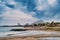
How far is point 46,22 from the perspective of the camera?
198 centimetres

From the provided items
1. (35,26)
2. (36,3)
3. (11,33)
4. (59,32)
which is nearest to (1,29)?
(11,33)

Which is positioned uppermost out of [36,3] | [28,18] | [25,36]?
[36,3]

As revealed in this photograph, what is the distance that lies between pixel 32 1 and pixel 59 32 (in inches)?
23.7

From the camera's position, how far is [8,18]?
2.00m

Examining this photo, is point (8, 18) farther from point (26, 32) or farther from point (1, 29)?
point (26, 32)

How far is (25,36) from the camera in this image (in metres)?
1.96

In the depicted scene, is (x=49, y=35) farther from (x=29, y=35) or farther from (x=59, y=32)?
(x=29, y=35)

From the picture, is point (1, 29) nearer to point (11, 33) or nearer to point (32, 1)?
point (11, 33)

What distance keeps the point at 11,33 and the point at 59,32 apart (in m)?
0.70

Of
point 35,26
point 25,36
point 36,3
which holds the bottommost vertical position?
point 25,36

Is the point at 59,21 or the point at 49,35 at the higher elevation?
the point at 59,21

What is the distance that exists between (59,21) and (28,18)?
0.45 meters

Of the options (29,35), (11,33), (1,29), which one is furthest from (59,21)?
(1,29)

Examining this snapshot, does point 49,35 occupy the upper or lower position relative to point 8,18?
lower
